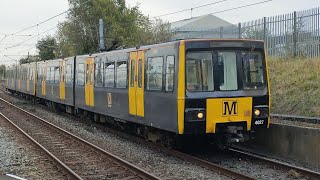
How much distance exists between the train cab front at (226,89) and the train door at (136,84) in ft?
7.63

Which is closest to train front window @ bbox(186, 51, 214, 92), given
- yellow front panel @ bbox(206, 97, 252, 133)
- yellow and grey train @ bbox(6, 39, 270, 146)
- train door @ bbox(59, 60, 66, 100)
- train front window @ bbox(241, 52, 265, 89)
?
yellow and grey train @ bbox(6, 39, 270, 146)

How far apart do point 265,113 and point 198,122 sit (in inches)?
69.1

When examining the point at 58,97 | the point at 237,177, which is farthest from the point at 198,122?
the point at 58,97

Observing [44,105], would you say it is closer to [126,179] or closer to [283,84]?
[283,84]

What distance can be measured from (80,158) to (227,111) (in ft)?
12.3

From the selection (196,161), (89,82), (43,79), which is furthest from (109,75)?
(43,79)

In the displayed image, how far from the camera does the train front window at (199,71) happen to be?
10.4m

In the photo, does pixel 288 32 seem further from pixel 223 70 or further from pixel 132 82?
pixel 223 70

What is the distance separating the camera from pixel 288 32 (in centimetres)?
2100

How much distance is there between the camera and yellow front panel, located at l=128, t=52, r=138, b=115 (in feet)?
42.6

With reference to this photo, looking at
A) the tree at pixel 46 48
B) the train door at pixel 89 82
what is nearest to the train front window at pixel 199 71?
the train door at pixel 89 82

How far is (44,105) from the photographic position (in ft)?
102

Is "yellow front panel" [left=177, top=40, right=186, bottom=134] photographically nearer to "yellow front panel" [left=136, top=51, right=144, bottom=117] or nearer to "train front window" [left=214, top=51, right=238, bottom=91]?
"train front window" [left=214, top=51, right=238, bottom=91]

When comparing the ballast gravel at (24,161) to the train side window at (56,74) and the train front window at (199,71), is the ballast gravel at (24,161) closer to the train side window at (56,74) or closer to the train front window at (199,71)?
the train front window at (199,71)
